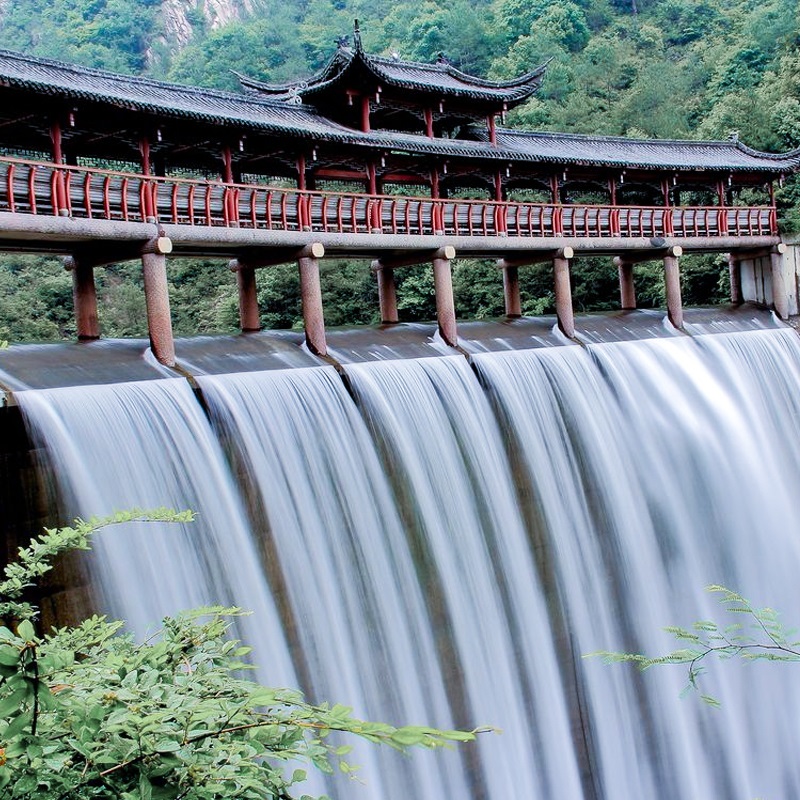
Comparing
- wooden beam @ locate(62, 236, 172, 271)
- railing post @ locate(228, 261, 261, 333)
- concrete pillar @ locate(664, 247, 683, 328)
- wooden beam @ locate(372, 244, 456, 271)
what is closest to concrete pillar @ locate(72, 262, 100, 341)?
wooden beam @ locate(62, 236, 172, 271)

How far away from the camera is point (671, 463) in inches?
653

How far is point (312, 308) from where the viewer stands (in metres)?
16.7

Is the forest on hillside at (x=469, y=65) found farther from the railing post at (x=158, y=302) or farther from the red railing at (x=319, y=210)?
the railing post at (x=158, y=302)

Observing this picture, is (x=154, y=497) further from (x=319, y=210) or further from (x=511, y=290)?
(x=511, y=290)

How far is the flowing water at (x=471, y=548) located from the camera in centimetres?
1055

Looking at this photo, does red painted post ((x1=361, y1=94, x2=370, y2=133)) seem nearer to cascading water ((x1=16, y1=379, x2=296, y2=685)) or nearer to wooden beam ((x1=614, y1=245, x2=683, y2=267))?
wooden beam ((x1=614, y1=245, x2=683, y2=267))

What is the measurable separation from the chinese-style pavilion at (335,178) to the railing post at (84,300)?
0.04 metres

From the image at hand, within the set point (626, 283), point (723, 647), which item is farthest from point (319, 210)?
point (723, 647)

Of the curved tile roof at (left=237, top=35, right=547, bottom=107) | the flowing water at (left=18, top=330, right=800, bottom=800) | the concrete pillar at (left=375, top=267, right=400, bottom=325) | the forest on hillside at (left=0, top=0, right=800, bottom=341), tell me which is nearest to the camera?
the flowing water at (left=18, top=330, right=800, bottom=800)

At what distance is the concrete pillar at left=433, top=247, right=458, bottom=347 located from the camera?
61.3 feet

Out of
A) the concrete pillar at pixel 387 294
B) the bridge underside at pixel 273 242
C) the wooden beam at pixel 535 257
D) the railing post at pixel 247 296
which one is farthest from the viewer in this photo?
the wooden beam at pixel 535 257

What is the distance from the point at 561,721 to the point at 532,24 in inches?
2210

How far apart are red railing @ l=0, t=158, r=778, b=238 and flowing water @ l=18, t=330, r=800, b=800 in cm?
401

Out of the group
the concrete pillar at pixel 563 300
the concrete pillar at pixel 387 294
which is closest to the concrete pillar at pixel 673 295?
the concrete pillar at pixel 563 300
